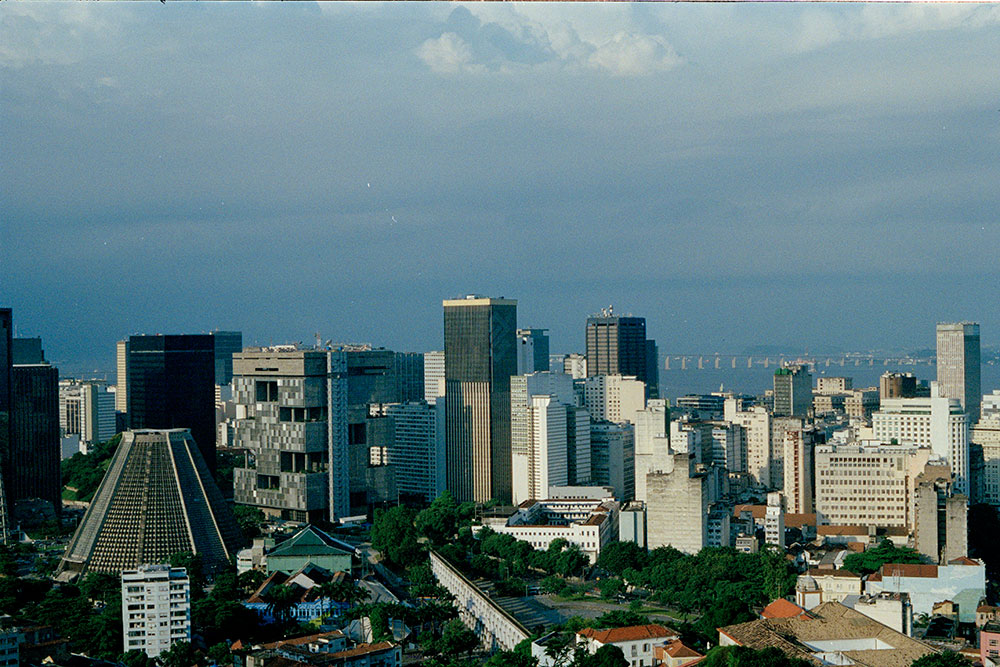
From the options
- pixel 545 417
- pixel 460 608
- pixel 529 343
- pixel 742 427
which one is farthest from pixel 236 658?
pixel 529 343

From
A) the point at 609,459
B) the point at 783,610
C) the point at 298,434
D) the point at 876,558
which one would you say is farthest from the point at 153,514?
the point at 609,459

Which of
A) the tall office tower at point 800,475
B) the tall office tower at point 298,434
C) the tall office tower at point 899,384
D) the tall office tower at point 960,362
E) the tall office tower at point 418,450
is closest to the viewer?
the tall office tower at point 800,475

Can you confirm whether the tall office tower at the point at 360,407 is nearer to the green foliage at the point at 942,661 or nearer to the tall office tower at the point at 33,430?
the tall office tower at the point at 33,430

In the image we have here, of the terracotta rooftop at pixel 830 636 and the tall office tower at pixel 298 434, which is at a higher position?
the tall office tower at pixel 298 434

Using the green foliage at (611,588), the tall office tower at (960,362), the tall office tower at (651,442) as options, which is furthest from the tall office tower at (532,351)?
the green foliage at (611,588)

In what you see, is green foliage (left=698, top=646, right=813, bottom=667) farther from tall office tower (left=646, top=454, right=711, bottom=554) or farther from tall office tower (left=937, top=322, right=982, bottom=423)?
tall office tower (left=937, top=322, right=982, bottom=423)

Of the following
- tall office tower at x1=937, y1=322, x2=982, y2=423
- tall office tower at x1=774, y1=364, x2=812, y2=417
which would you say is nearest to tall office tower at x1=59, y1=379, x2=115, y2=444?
tall office tower at x1=774, y1=364, x2=812, y2=417

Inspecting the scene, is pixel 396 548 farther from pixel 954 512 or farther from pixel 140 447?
pixel 954 512
